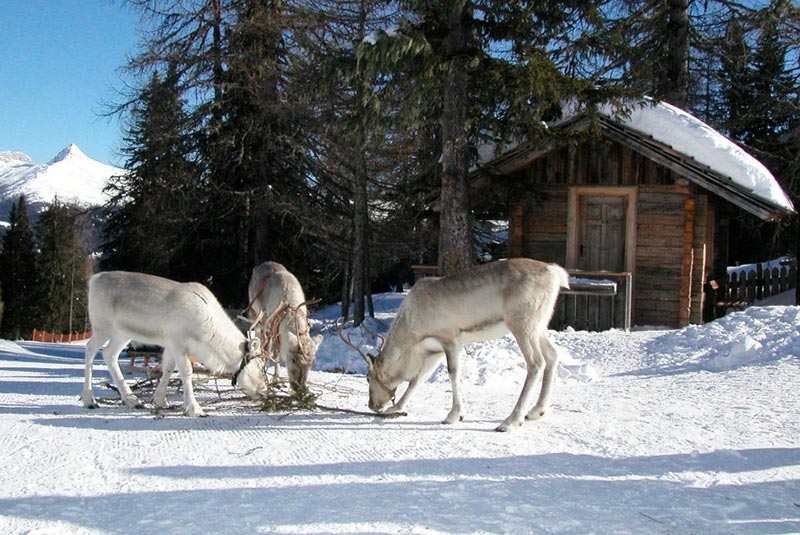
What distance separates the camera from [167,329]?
308 inches

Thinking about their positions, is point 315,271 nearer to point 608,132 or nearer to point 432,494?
point 608,132

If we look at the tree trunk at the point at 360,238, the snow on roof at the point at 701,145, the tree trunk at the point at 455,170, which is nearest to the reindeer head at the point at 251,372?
the tree trunk at the point at 455,170

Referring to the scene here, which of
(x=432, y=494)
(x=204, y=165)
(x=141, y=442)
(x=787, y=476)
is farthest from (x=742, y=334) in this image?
(x=204, y=165)

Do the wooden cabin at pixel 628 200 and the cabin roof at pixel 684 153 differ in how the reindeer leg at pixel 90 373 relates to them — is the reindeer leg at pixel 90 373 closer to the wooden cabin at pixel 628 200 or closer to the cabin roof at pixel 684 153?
the cabin roof at pixel 684 153

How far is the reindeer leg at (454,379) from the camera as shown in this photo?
25.0 ft

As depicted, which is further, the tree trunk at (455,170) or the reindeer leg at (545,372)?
the tree trunk at (455,170)

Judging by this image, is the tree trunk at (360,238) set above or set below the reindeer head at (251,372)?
above

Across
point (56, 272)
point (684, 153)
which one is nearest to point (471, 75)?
point (684, 153)

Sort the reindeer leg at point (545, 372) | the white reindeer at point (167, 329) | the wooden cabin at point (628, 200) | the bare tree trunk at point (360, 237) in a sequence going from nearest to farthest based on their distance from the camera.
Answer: the reindeer leg at point (545, 372), the white reindeer at point (167, 329), the wooden cabin at point (628, 200), the bare tree trunk at point (360, 237)

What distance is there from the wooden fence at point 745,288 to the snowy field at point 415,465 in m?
11.5

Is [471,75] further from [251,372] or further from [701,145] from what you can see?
[251,372]

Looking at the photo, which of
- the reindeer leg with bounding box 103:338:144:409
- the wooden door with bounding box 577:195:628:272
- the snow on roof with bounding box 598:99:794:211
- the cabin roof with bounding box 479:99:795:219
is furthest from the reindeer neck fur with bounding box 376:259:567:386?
the wooden door with bounding box 577:195:628:272

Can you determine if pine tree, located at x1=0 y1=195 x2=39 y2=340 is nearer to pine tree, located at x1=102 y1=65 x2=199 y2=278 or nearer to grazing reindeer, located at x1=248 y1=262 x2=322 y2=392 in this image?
pine tree, located at x1=102 y1=65 x2=199 y2=278

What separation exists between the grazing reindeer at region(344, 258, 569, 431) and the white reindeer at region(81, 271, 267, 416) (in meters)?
1.65
